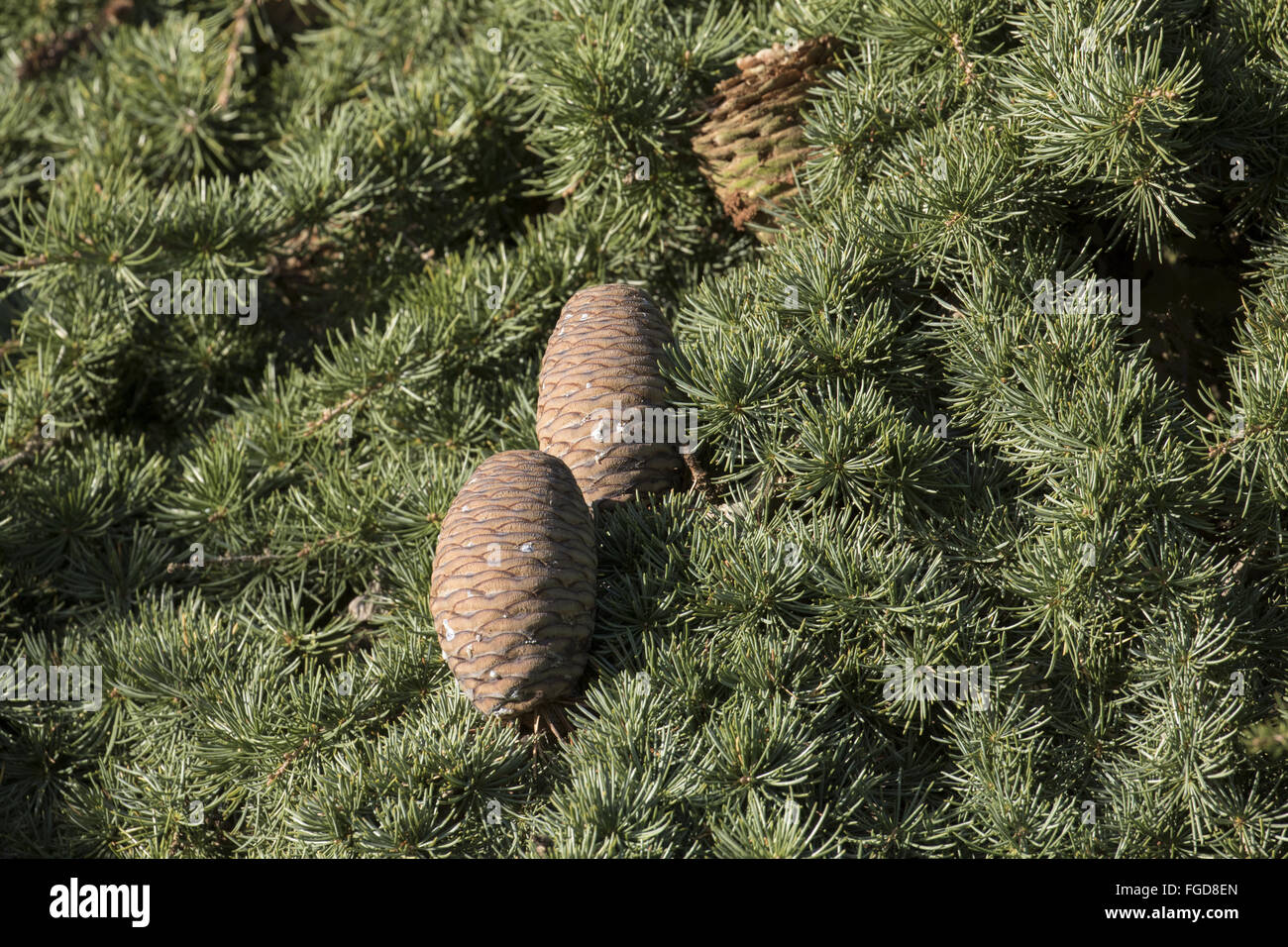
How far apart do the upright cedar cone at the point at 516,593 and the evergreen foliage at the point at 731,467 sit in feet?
0.11

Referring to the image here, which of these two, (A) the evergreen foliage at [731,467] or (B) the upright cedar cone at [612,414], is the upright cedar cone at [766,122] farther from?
(B) the upright cedar cone at [612,414]

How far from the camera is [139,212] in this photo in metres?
1.10

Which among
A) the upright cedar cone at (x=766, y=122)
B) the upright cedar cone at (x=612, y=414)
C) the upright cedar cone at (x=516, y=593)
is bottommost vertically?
the upright cedar cone at (x=516, y=593)

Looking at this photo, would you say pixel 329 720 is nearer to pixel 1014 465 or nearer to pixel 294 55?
pixel 1014 465

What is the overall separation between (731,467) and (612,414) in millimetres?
108

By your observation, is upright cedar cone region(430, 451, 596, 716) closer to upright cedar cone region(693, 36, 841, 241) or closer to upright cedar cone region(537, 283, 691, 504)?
upright cedar cone region(537, 283, 691, 504)

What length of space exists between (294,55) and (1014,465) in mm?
1164

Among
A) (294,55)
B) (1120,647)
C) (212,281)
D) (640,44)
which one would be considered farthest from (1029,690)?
(294,55)

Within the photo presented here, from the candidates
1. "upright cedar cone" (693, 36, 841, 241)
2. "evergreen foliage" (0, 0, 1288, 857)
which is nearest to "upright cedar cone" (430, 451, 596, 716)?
"evergreen foliage" (0, 0, 1288, 857)

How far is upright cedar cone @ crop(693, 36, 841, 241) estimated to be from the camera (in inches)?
40.2

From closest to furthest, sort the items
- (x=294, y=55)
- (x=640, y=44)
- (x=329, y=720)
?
(x=329, y=720) < (x=640, y=44) < (x=294, y=55)

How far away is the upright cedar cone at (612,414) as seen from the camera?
873 millimetres

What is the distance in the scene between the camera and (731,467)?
0.86 meters

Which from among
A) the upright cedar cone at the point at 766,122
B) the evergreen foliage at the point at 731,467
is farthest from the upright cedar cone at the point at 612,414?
the upright cedar cone at the point at 766,122
